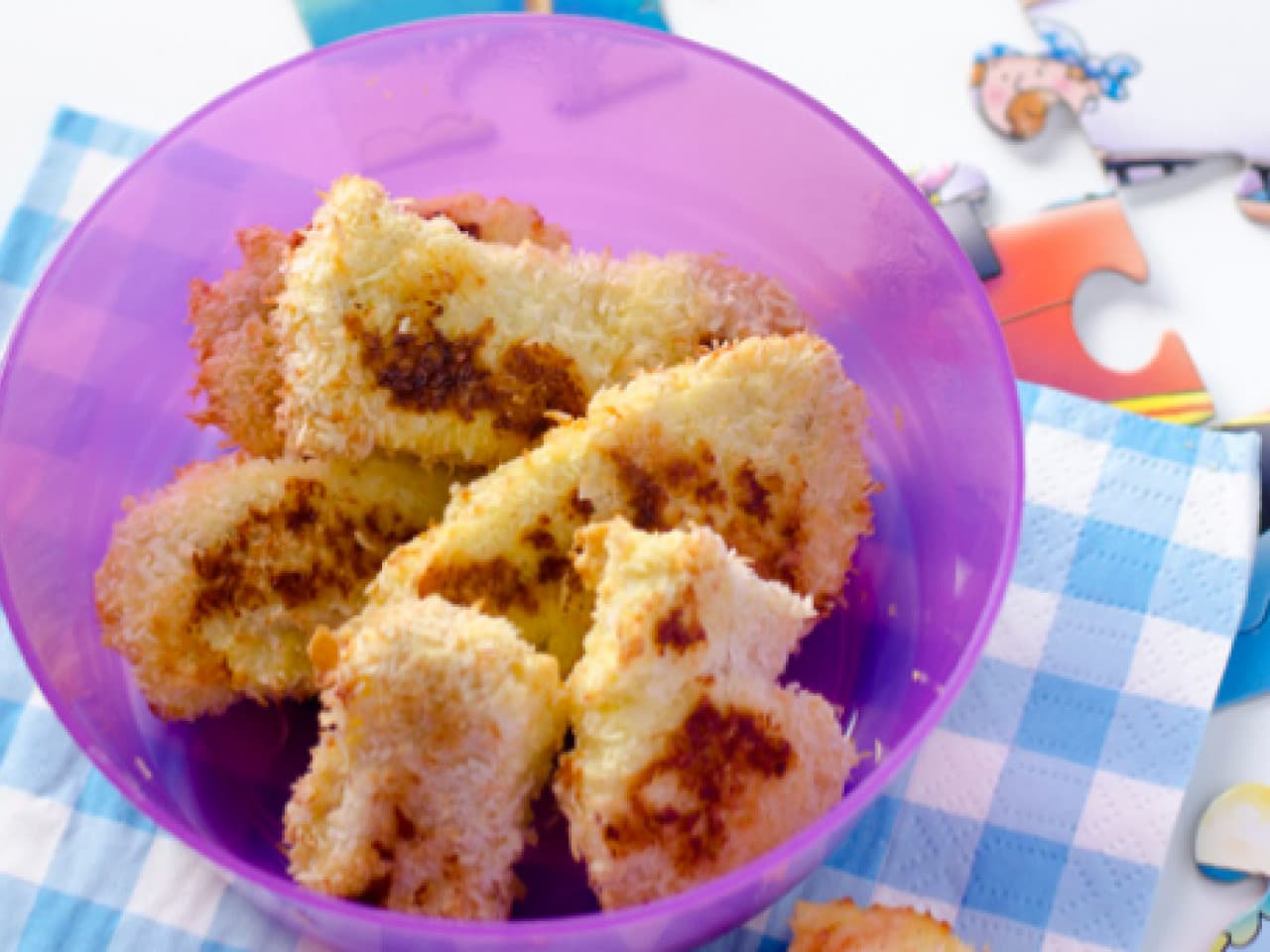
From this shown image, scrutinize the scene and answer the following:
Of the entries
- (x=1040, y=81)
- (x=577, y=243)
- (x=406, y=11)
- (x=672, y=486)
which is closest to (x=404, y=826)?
(x=672, y=486)

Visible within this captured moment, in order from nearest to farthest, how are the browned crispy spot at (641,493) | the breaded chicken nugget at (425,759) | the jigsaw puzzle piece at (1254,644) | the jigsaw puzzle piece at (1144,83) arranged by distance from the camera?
1. the breaded chicken nugget at (425,759)
2. the browned crispy spot at (641,493)
3. the jigsaw puzzle piece at (1254,644)
4. the jigsaw puzzle piece at (1144,83)

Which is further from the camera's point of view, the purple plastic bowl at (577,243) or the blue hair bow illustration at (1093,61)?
the blue hair bow illustration at (1093,61)

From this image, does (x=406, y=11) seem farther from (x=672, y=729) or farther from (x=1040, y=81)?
(x=672, y=729)

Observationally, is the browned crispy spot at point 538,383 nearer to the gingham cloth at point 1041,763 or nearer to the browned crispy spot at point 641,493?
the browned crispy spot at point 641,493

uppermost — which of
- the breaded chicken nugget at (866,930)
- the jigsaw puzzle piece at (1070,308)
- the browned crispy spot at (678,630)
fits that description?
A: the browned crispy spot at (678,630)

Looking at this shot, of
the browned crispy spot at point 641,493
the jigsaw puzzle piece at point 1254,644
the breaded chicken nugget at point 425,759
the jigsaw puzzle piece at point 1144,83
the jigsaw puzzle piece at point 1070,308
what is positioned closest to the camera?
the breaded chicken nugget at point 425,759

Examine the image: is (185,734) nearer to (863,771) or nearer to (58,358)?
(58,358)

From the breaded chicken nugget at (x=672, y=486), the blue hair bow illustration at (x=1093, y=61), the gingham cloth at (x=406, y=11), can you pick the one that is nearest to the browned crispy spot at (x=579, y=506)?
the breaded chicken nugget at (x=672, y=486)
